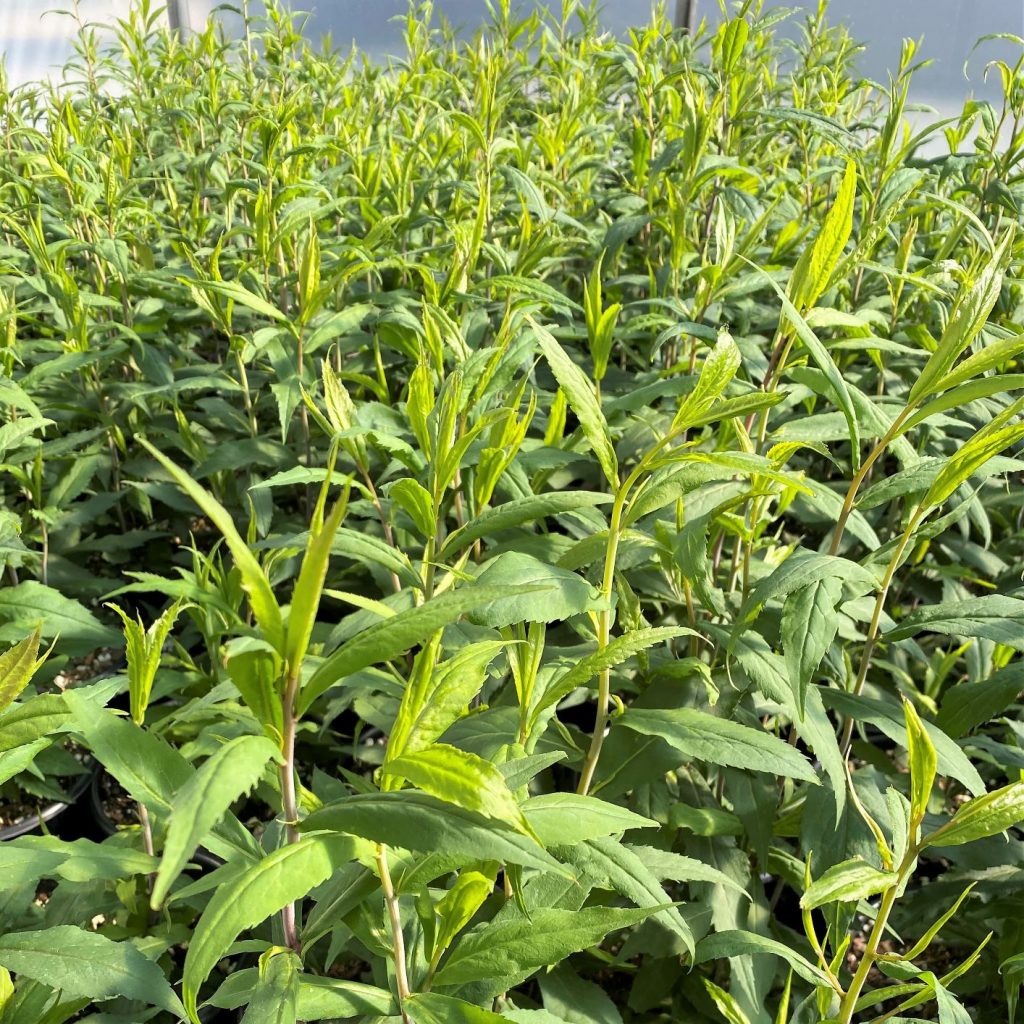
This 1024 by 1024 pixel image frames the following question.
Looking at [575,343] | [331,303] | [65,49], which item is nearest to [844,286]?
[575,343]

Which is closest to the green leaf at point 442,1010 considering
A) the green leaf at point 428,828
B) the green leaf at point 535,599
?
the green leaf at point 428,828

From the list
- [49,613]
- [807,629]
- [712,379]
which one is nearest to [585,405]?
[712,379]

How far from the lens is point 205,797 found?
0.54m

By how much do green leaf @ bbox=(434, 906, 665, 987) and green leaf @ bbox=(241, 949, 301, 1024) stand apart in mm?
187

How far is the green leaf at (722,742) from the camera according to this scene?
3.44 feet

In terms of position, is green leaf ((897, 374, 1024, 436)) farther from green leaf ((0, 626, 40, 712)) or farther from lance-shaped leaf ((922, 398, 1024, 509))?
green leaf ((0, 626, 40, 712))

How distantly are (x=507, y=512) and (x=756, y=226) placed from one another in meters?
0.98

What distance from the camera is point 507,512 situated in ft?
3.92

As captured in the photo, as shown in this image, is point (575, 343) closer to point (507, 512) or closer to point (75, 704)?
point (507, 512)

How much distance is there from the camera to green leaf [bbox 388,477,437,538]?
1.15m

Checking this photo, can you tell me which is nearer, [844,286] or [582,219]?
[844,286]

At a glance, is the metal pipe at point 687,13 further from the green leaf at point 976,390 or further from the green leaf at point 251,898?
the green leaf at point 251,898

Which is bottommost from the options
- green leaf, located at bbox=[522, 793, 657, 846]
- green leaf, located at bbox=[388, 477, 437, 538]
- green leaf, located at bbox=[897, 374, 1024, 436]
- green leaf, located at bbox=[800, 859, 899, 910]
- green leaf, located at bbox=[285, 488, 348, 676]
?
green leaf, located at bbox=[800, 859, 899, 910]

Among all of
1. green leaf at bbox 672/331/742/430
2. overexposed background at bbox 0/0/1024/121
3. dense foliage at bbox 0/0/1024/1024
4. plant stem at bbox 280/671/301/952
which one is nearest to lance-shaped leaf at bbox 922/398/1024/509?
dense foliage at bbox 0/0/1024/1024
